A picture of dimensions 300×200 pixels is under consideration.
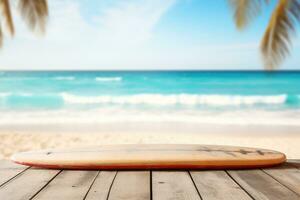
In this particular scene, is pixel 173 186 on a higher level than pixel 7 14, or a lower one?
lower

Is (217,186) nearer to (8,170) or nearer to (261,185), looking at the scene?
(261,185)

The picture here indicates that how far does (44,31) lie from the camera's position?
5.39 m

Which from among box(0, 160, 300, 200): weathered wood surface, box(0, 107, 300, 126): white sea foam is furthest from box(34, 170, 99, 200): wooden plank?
box(0, 107, 300, 126): white sea foam

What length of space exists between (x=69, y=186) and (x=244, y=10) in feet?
13.5

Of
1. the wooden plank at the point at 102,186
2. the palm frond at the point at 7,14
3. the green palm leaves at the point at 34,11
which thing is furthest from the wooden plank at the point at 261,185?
the palm frond at the point at 7,14

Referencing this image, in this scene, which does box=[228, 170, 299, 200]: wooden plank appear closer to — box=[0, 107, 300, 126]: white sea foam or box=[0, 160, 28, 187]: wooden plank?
box=[0, 160, 28, 187]: wooden plank

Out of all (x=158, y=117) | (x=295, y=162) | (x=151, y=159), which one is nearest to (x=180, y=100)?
A: (x=158, y=117)

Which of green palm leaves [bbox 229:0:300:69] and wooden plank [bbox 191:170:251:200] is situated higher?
green palm leaves [bbox 229:0:300:69]

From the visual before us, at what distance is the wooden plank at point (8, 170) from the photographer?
1.76m

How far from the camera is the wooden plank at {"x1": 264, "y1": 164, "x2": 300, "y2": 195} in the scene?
1.65m

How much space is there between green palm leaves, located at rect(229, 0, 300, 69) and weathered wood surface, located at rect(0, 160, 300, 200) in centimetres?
347

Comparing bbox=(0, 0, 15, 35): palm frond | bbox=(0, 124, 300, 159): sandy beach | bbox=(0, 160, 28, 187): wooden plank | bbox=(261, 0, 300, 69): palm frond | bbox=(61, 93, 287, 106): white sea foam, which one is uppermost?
bbox=(0, 0, 15, 35): palm frond

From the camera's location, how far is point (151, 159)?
6.39 ft

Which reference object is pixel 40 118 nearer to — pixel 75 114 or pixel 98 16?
pixel 75 114
